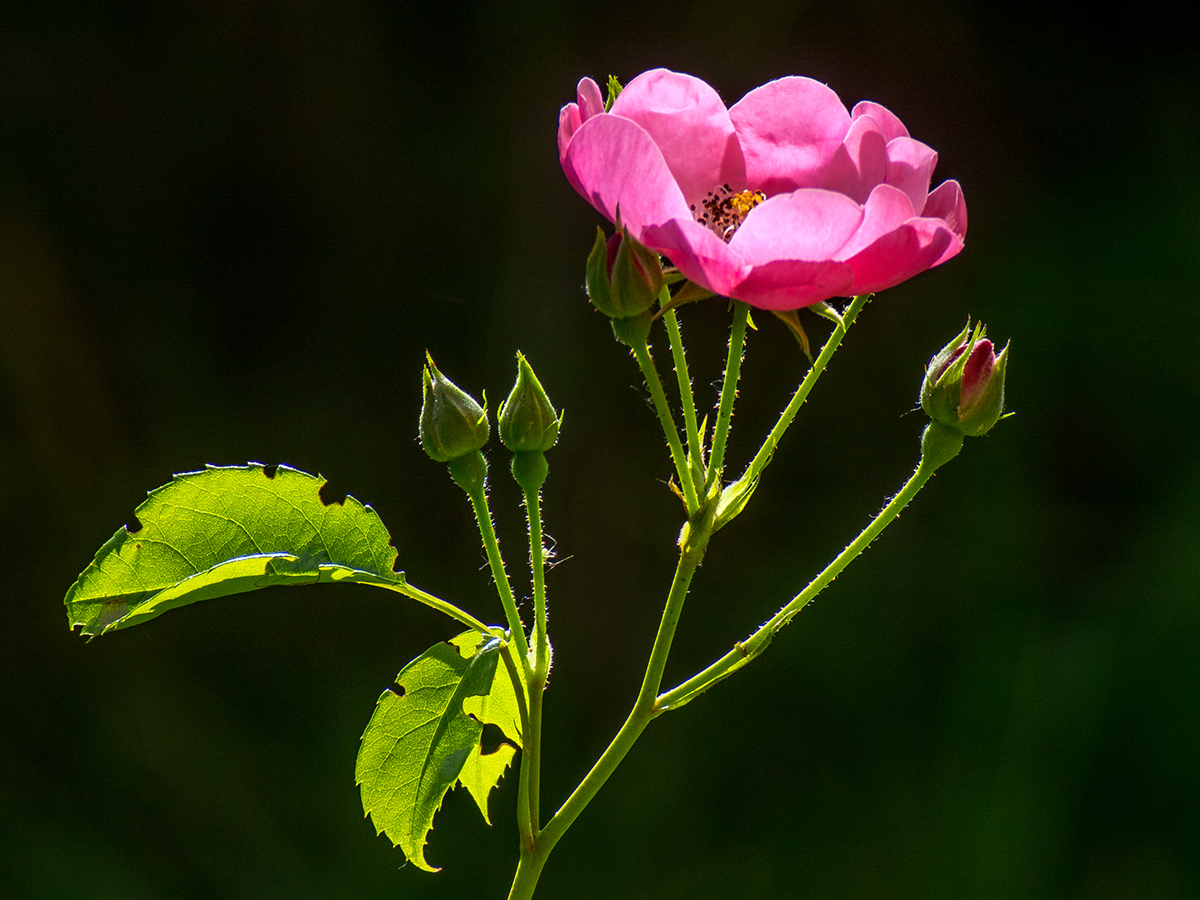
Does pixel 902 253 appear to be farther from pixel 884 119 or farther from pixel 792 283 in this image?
pixel 884 119

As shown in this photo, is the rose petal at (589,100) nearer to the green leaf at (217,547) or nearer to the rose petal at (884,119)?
the rose petal at (884,119)

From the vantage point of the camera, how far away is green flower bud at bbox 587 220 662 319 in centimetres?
78

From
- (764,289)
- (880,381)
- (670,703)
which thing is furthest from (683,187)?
(880,381)

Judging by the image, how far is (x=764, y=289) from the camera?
Result: 765 mm

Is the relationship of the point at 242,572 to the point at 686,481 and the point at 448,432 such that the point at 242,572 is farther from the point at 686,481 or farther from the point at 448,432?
the point at 686,481

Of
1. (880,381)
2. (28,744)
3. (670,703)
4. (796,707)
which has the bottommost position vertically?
(796,707)

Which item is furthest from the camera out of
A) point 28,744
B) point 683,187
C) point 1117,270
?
point 1117,270

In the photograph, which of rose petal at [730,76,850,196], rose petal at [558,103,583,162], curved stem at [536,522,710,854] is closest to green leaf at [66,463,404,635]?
curved stem at [536,522,710,854]

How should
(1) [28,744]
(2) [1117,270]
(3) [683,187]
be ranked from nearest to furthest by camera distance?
(3) [683,187] < (1) [28,744] < (2) [1117,270]

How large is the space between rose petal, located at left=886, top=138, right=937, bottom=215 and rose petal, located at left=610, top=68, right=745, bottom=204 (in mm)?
151

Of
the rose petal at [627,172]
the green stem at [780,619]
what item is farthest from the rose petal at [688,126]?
the green stem at [780,619]

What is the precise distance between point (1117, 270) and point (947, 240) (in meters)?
2.63

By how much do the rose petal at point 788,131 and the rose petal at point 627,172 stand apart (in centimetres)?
22

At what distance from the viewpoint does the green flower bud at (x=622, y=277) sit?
779 mm
